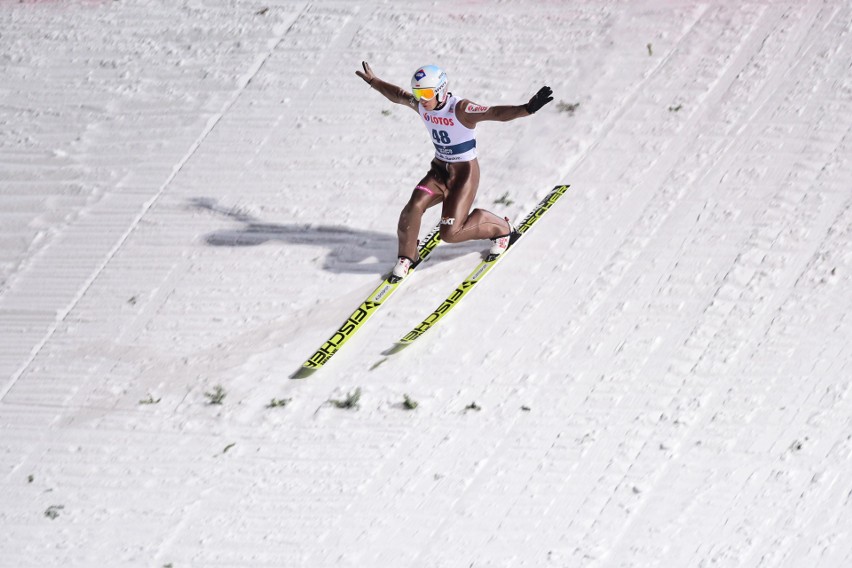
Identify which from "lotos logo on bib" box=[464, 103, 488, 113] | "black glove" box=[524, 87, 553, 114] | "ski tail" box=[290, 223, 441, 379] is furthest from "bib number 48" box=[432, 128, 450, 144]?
"black glove" box=[524, 87, 553, 114]

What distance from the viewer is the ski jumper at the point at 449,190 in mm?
9195

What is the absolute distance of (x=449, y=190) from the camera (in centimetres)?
934

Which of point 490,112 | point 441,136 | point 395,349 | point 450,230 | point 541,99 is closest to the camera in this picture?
point 541,99

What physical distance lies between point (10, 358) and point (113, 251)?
1294 mm

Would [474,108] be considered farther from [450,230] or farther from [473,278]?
[473,278]

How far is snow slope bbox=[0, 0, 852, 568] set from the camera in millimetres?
7871

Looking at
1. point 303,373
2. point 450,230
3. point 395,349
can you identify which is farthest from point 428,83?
point 303,373

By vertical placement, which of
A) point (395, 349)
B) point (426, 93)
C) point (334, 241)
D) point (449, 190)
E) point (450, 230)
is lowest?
point (395, 349)

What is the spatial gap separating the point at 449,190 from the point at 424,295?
758mm

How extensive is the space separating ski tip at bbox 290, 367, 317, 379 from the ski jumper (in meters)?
1.12

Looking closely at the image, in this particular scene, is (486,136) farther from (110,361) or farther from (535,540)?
(535,540)

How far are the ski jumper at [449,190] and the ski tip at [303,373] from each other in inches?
44.1

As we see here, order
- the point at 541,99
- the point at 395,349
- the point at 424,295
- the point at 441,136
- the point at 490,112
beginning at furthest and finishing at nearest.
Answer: the point at 424,295, the point at 441,136, the point at 395,349, the point at 490,112, the point at 541,99

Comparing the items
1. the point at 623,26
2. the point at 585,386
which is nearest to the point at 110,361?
the point at 585,386
